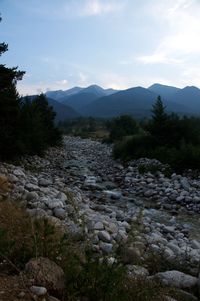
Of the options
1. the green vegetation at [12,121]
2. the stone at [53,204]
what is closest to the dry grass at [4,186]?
the stone at [53,204]

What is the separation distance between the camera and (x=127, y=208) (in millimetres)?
13945

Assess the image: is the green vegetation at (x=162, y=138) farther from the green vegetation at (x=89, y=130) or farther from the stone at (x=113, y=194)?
the green vegetation at (x=89, y=130)

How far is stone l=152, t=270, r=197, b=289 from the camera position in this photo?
5930 mm

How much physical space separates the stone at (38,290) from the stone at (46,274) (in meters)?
0.13

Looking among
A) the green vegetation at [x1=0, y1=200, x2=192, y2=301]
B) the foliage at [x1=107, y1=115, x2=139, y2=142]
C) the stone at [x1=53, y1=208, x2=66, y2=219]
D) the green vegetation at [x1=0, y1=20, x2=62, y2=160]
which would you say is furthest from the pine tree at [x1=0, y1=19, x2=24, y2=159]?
the foliage at [x1=107, y1=115, x2=139, y2=142]

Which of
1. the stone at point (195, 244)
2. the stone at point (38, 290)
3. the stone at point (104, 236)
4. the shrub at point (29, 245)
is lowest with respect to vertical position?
the stone at point (195, 244)

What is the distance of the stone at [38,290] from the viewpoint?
4203 millimetres

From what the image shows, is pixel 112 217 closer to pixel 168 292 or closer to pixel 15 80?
pixel 168 292

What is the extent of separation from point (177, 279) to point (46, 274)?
2.37 metres

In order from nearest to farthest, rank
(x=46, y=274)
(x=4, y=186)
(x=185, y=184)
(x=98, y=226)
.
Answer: (x=46, y=274)
(x=98, y=226)
(x=4, y=186)
(x=185, y=184)

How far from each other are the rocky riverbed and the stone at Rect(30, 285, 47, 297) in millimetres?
731

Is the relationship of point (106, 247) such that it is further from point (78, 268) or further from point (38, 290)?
point (38, 290)

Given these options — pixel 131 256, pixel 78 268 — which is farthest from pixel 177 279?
pixel 78 268

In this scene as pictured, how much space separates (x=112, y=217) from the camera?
11391mm
